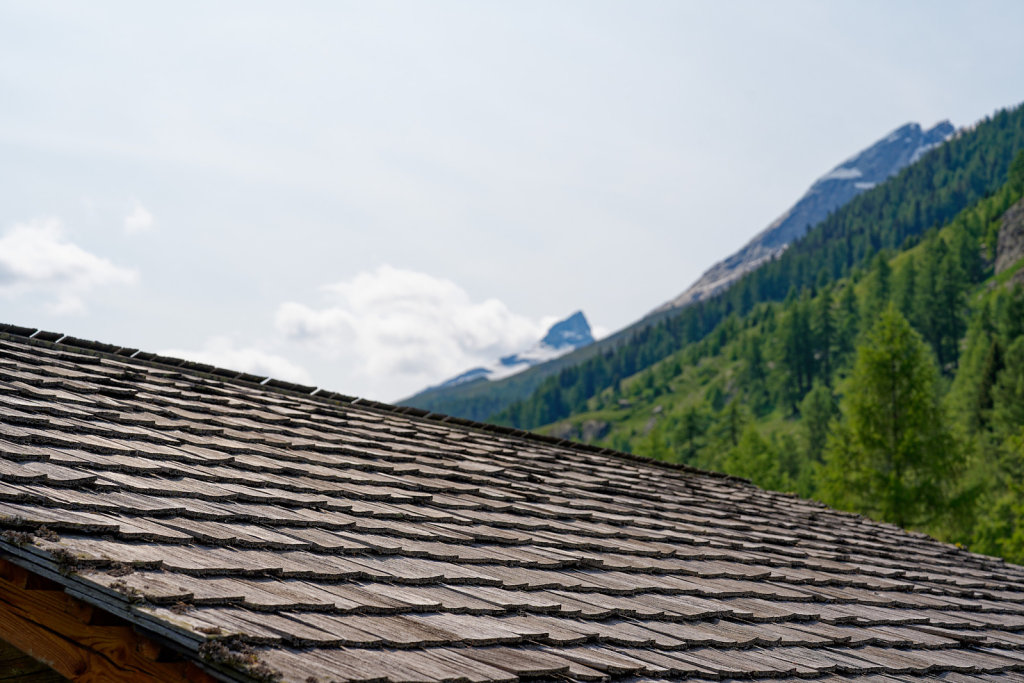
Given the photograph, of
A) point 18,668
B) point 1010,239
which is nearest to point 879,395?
point 18,668

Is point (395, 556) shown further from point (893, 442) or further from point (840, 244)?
point (840, 244)

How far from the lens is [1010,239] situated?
103m

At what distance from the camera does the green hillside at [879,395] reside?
905 inches

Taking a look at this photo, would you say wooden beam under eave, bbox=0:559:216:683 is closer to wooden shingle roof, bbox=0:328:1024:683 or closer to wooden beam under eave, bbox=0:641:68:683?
wooden shingle roof, bbox=0:328:1024:683

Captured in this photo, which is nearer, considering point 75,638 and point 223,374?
point 75,638

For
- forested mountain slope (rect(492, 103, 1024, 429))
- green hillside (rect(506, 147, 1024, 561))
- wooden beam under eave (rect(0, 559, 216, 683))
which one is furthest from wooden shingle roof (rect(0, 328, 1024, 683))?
forested mountain slope (rect(492, 103, 1024, 429))

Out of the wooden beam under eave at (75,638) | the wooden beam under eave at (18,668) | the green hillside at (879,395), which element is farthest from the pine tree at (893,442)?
the wooden beam under eave at (75,638)

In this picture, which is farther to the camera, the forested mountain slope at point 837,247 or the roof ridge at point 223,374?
the forested mountain slope at point 837,247

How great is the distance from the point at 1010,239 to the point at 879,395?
9663cm

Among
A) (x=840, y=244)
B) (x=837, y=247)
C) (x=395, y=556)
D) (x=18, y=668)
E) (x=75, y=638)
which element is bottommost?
(x=18, y=668)

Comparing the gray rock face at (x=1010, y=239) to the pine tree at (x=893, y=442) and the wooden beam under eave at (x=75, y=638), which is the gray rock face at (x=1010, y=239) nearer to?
the pine tree at (x=893, y=442)

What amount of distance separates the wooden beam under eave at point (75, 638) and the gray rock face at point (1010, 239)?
383 feet

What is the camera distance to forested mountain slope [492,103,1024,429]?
146500mm

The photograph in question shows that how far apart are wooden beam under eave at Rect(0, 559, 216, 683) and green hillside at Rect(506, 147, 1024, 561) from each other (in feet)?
75.3
